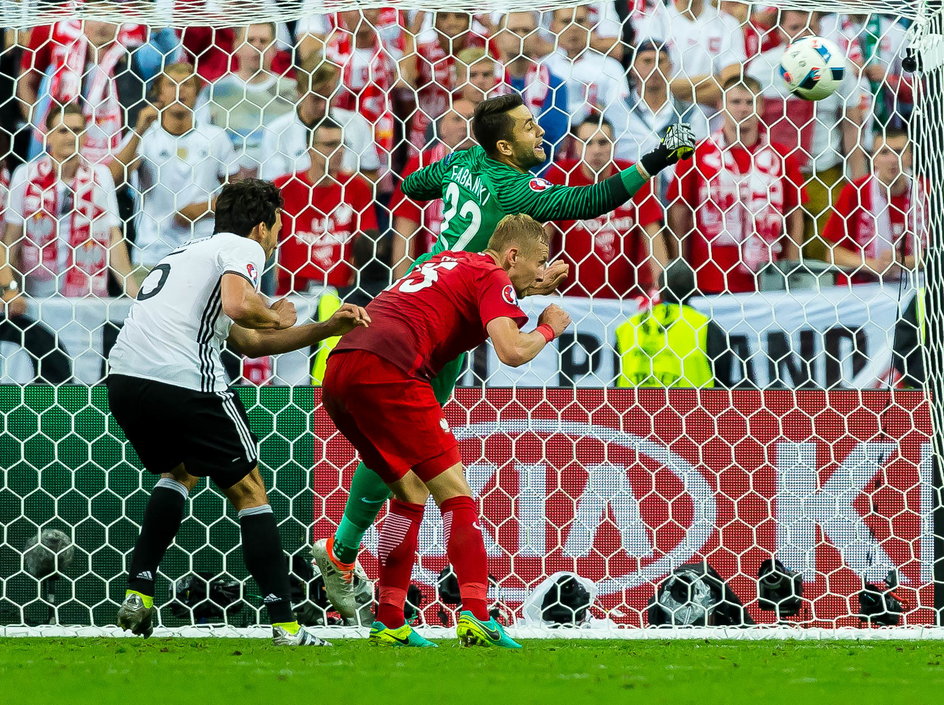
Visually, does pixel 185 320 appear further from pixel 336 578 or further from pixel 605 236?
pixel 605 236

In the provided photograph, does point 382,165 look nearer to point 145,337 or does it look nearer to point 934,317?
point 145,337

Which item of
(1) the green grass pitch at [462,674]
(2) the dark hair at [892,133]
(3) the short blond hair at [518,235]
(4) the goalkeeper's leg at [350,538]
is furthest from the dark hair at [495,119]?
(2) the dark hair at [892,133]

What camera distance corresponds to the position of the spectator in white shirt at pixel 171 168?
17.1ft

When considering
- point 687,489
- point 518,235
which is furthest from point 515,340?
point 687,489

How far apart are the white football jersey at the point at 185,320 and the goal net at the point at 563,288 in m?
0.92

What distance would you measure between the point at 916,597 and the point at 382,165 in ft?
9.18

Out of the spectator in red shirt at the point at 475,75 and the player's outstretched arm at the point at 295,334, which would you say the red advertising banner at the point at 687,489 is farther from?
the spectator in red shirt at the point at 475,75

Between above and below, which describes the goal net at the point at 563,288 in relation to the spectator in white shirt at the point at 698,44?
below

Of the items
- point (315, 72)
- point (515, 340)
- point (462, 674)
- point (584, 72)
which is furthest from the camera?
point (584, 72)

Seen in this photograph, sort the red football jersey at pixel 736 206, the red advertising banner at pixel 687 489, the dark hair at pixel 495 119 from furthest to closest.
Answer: the red football jersey at pixel 736 206 → the red advertising banner at pixel 687 489 → the dark hair at pixel 495 119

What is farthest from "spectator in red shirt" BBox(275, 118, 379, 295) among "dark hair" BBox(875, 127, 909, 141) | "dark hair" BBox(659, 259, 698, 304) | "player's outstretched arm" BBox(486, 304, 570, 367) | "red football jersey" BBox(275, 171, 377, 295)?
"dark hair" BBox(875, 127, 909, 141)

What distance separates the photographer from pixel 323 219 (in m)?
5.20

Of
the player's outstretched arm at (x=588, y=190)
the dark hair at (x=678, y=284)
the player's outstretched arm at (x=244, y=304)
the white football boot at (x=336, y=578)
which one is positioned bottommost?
the white football boot at (x=336, y=578)

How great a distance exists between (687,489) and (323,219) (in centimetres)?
188
